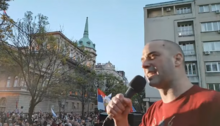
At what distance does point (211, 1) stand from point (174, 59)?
24.6 meters

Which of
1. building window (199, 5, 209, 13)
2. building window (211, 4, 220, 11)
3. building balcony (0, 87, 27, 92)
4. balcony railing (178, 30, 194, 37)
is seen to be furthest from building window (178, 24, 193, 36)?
building balcony (0, 87, 27, 92)

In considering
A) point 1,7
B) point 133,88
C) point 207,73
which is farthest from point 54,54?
point 207,73

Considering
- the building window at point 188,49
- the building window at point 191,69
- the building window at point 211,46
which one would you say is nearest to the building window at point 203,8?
the building window at point 211,46

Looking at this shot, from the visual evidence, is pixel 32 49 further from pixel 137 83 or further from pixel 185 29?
pixel 185 29

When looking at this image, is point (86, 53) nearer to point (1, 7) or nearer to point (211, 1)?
point (1, 7)

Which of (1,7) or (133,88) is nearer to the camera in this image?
(133,88)

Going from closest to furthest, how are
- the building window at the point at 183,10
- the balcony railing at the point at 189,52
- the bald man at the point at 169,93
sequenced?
1. the bald man at the point at 169,93
2. the balcony railing at the point at 189,52
3. the building window at the point at 183,10

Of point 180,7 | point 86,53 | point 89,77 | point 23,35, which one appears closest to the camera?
point 23,35

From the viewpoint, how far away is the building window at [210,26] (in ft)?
66.8

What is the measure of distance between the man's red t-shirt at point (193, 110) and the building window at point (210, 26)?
23041 mm

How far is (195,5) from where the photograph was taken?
2192cm

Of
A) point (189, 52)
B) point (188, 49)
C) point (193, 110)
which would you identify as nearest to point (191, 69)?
point (189, 52)

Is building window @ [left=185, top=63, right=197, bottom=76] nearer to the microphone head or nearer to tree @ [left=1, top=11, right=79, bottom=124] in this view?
tree @ [left=1, top=11, right=79, bottom=124]

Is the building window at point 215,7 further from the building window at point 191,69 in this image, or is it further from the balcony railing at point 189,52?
Result: the building window at point 191,69
